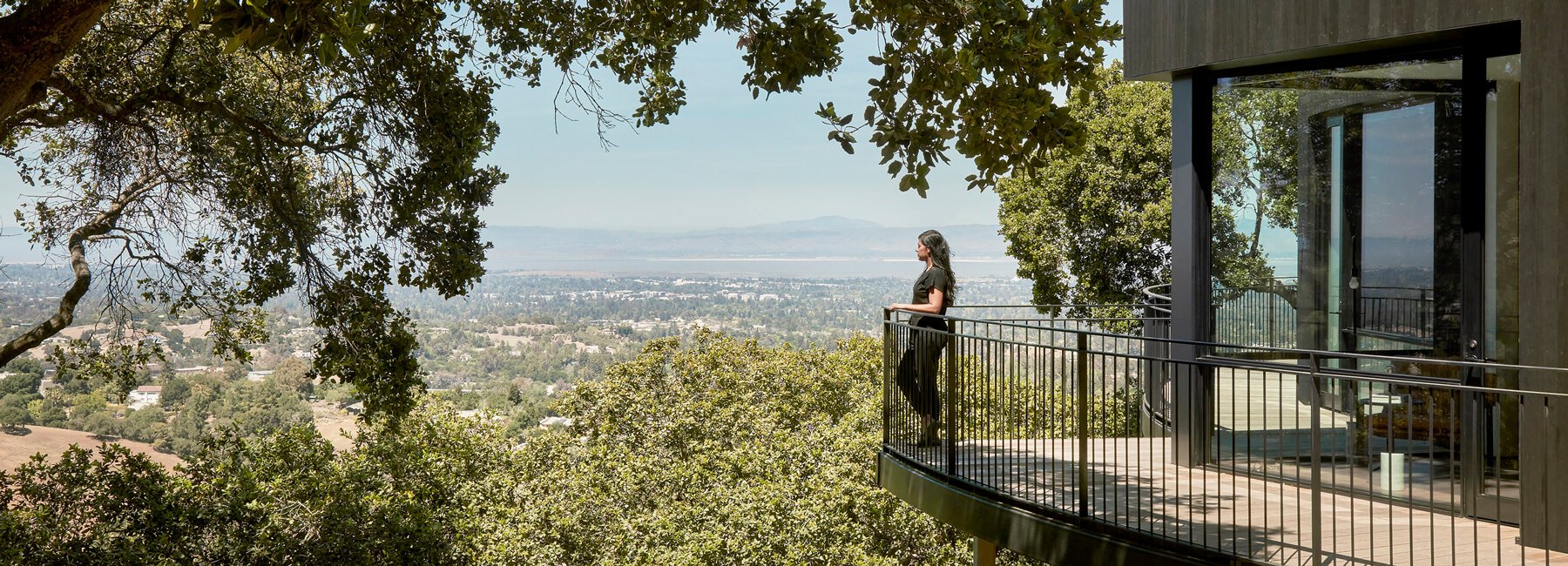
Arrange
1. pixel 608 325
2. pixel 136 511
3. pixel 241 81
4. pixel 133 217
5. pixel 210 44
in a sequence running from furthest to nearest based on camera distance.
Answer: pixel 608 325 < pixel 136 511 < pixel 133 217 < pixel 241 81 < pixel 210 44

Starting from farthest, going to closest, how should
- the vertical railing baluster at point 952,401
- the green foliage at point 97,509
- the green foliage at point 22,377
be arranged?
the green foliage at point 22,377 → the green foliage at point 97,509 → the vertical railing baluster at point 952,401

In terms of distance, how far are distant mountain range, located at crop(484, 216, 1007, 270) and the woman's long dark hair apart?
96.5m

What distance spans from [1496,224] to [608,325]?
5843 centimetres

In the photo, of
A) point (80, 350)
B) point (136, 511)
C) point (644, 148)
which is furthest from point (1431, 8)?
point (644, 148)

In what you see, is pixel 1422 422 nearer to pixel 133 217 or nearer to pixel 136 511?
pixel 133 217

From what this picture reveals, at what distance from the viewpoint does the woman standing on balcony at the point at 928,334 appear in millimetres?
6988

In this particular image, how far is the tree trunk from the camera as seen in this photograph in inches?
186

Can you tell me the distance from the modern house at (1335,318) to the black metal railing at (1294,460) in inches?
Answer: 0.9

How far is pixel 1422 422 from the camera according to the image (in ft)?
19.4

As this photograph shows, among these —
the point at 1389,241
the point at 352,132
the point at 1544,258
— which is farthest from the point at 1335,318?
the point at 352,132

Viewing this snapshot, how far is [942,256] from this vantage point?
280 inches

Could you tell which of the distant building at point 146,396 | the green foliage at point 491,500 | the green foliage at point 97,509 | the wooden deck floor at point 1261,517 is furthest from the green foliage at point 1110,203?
the distant building at point 146,396

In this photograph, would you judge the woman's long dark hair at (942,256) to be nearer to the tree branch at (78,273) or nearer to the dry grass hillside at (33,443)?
the tree branch at (78,273)

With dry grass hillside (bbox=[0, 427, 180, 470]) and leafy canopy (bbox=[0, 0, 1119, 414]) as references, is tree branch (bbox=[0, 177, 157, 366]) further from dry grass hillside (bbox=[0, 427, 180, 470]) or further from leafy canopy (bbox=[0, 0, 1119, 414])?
dry grass hillside (bbox=[0, 427, 180, 470])
